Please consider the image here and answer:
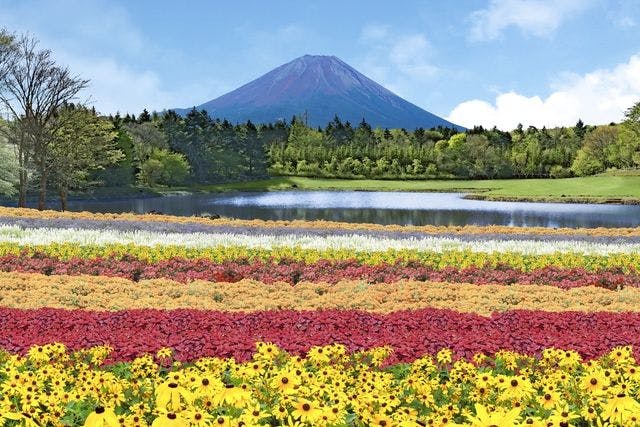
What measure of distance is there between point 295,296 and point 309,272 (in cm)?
317

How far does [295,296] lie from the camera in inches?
540

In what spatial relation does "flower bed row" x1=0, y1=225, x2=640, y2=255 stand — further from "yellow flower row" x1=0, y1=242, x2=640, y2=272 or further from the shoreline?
the shoreline

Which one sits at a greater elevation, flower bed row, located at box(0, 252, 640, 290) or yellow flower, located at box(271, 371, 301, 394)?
yellow flower, located at box(271, 371, 301, 394)

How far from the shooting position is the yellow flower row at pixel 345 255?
18.2 meters

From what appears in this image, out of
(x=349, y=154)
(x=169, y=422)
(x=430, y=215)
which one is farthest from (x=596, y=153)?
(x=169, y=422)

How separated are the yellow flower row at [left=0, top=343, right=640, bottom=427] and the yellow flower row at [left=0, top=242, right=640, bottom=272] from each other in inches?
412

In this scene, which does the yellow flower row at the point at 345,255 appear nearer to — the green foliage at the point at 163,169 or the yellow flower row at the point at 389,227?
the yellow flower row at the point at 389,227

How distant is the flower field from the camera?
4.95 meters

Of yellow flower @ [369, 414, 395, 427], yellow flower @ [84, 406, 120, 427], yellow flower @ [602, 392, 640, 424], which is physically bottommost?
yellow flower @ [369, 414, 395, 427]

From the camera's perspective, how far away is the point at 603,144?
119188 millimetres

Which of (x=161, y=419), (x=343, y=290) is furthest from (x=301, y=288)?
(x=161, y=419)

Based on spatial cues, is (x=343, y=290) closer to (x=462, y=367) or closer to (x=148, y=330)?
(x=148, y=330)

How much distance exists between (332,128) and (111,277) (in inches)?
5564

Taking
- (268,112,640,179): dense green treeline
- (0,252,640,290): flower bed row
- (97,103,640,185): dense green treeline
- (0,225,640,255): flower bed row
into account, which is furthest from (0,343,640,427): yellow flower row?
(268,112,640,179): dense green treeline
